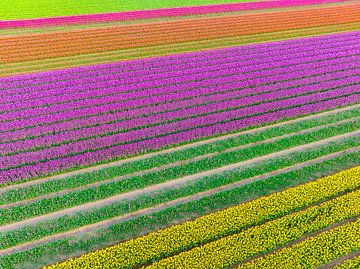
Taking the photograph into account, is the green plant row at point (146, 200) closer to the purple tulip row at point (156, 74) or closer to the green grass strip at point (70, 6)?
the purple tulip row at point (156, 74)

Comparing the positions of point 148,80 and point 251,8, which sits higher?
point 251,8

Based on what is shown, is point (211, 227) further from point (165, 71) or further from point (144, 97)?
point (165, 71)

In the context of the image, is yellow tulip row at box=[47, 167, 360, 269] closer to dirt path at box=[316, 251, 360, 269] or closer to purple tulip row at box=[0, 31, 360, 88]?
dirt path at box=[316, 251, 360, 269]

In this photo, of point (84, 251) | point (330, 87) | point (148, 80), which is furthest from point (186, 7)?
point (84, 251)

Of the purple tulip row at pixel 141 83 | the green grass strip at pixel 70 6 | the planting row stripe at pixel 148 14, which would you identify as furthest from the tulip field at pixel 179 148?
the green grass strip at pixel 70 6

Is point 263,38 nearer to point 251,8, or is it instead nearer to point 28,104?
point 251,8

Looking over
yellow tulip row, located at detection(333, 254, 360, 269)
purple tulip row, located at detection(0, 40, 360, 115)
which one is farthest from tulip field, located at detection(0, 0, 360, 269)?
purple tulip row, located at detection(0, 40, 360, 115)
